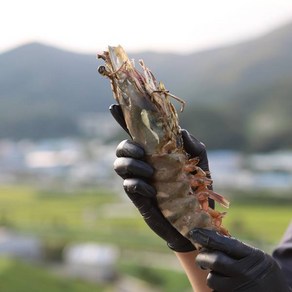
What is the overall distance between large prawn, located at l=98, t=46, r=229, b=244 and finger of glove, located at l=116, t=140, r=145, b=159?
0.10ft

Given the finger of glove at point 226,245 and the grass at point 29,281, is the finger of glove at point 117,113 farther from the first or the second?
the grass at point 29,281

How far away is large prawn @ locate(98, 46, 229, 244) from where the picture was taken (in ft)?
5.16

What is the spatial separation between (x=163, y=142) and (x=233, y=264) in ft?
1.24

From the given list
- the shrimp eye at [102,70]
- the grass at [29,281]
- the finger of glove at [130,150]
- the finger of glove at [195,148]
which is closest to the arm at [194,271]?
the finger of glove at [195,148]

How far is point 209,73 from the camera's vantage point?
6222 cm

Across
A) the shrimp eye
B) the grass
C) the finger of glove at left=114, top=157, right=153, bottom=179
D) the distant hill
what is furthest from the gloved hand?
the distant hill

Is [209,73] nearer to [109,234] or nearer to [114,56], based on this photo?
[109,234]

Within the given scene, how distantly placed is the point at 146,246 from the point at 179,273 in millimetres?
3647

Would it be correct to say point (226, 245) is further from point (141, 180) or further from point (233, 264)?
point (141, 180)

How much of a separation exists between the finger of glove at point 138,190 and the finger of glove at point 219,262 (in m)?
0.22

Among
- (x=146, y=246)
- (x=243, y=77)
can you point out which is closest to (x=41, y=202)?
(x=146, y=246)

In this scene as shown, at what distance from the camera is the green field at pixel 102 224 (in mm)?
17438

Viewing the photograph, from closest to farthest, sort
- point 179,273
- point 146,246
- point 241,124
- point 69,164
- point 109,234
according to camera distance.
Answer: point 179,273, point 146,246, point 109,234, point 241,124, point 69,164

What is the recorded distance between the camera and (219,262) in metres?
1.51
